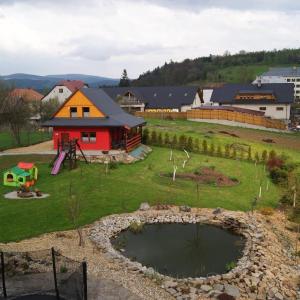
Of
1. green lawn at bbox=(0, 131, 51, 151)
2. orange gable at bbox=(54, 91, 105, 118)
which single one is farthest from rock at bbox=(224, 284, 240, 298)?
green lawn at bbox=(0, 131, 51, 151)

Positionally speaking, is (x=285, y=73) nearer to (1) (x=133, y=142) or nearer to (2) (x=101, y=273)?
(1) (x=133, y=142)

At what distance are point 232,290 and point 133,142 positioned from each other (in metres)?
22.1

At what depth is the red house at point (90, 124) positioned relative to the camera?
32.4 m

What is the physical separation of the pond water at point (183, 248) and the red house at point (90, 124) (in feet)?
44.1

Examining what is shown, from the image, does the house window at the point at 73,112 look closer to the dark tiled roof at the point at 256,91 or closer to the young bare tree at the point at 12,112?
the young bare tree at the point at 12,112

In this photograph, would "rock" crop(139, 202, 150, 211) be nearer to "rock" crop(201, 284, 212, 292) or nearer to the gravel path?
the gravel path

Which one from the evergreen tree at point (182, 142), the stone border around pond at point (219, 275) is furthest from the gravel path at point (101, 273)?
the evergreen tree at point (182, 142)

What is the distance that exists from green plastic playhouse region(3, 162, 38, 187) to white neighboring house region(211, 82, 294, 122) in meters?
48.2

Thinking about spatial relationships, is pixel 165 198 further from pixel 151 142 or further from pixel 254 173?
pixel 151 142

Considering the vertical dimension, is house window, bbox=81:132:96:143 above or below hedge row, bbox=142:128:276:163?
above

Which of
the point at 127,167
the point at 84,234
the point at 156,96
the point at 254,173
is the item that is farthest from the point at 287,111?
the point at 84,234

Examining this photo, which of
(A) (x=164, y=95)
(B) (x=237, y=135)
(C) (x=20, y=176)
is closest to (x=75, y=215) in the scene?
(C) (x=20, y=176)

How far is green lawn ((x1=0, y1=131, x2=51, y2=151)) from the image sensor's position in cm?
3888

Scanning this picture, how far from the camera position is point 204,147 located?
35750mm
